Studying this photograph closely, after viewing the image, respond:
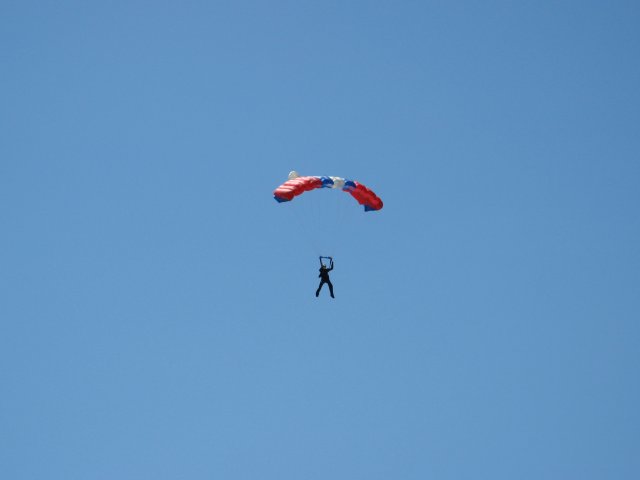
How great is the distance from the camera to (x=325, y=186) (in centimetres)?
6019

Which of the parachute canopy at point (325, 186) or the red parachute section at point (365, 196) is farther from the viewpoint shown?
the red parachute section at point (365, 196)

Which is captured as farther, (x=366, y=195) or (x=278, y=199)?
(x=366, y=195)

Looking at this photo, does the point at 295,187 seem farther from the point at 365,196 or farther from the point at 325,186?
the point at 365,196

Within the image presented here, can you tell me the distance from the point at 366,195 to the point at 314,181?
354 centimetres

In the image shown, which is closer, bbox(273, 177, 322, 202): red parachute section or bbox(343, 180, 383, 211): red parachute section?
bbox(273, 177, 322, 202): red parachute section

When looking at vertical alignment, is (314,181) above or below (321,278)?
above

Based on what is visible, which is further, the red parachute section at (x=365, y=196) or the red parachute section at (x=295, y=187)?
the red parachute section at (x=365, y=196)

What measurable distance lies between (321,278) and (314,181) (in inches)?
188

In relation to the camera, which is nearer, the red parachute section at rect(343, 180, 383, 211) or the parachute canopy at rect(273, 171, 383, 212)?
the parachute canopy at rect(273, 171, 383, 212)

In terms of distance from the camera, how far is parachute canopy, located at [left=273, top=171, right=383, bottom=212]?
57.7 metres

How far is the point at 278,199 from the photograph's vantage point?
57.4 meters

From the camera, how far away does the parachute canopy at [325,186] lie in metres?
57.7

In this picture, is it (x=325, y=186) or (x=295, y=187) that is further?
(x=325, y=186)

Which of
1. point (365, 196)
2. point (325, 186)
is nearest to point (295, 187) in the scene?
point (325, 186)
